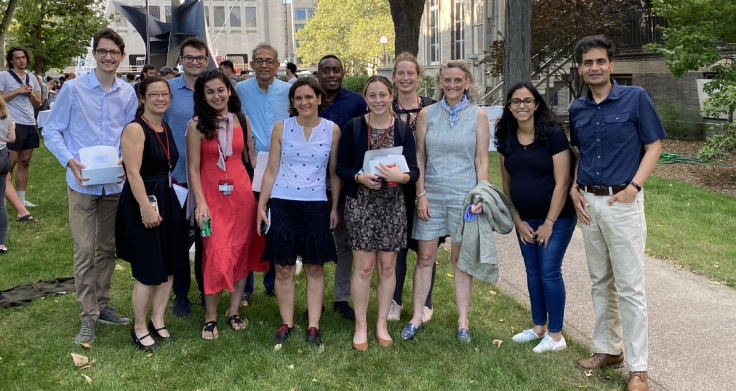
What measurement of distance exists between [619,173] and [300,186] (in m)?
2.07

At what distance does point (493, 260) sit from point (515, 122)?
97cm

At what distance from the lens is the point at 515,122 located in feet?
14.7

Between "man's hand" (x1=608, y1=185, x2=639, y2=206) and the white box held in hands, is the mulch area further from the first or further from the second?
the white box held in hands

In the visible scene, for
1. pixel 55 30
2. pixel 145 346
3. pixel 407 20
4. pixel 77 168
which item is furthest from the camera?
pixel 55 30

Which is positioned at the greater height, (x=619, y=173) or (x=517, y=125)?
(x=517, y=125)

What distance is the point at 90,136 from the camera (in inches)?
183

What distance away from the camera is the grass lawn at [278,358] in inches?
161

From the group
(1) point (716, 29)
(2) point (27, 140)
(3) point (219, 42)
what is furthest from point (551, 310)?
(3) point (219, 42)

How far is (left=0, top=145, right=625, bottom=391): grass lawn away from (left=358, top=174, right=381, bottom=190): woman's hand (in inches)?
46.9

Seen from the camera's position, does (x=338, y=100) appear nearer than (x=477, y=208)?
No

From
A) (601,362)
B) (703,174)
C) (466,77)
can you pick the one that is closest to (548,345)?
(601,362)

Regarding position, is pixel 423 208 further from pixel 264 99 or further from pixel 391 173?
pixel 264 99

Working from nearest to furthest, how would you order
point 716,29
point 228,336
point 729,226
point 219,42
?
point 228,336
point 729,226
point 716,29
point 219,42

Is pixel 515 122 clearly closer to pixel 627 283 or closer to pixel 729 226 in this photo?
pixel 627 283
